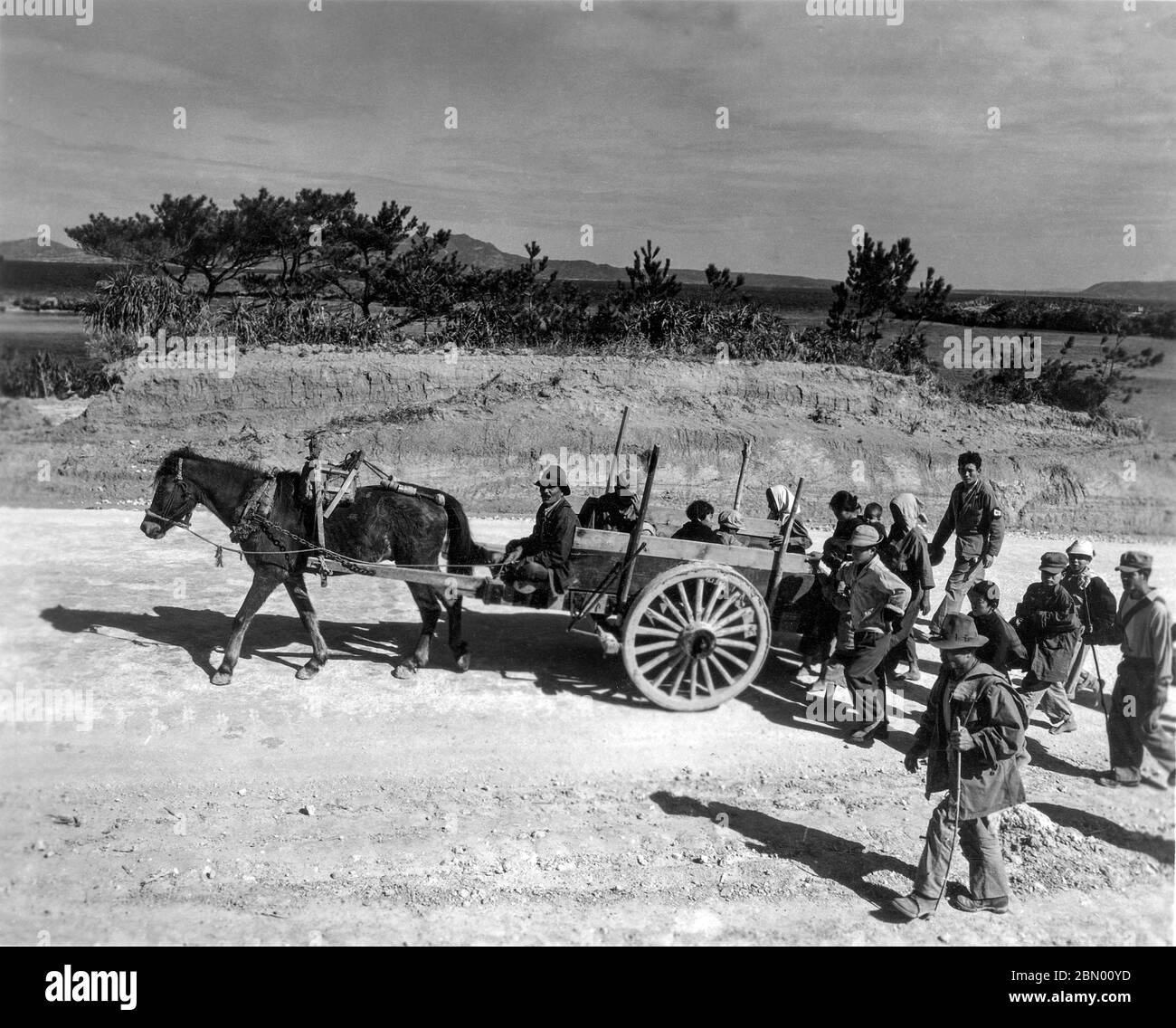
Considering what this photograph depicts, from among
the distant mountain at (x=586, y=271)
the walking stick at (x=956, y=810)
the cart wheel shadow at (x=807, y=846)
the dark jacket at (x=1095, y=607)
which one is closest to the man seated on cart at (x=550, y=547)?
the cart wheel shadow at (x=807, y=846)

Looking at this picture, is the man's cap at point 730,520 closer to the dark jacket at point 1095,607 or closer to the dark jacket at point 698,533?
the dark jacket at point 698,533

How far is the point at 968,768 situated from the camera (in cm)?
616

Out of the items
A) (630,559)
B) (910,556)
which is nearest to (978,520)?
(910,556)

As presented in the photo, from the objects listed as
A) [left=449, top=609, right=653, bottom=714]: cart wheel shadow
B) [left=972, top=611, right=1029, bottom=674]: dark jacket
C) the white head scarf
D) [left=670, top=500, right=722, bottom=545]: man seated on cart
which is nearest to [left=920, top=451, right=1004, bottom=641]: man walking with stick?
the white head scarf

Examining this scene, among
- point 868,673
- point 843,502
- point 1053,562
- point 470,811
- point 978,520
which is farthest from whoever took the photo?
point 978,520

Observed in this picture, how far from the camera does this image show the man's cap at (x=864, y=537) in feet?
27.6

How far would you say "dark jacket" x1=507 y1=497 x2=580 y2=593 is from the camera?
8.64 m

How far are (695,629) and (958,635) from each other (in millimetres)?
2494

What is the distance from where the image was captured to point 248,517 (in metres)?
9.06

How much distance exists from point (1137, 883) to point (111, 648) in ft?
27.7

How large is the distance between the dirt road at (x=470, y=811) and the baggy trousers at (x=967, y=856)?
0.20 metres

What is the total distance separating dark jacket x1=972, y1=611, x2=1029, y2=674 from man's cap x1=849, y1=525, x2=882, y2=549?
989 millimetres

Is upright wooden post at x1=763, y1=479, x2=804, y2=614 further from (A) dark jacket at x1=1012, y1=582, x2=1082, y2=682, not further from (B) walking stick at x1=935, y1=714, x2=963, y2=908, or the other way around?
(B) walking stick at x1=935, y1=714, x2=963, y2=908

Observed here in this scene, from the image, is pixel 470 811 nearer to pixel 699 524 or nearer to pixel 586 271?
pixel 699 524
